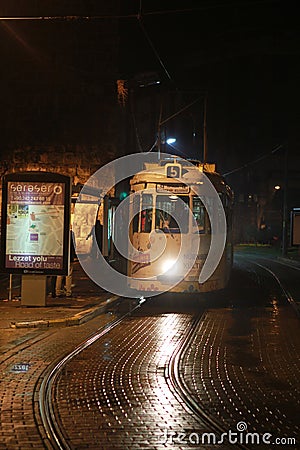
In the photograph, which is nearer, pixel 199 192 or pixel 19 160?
pixel 199 192

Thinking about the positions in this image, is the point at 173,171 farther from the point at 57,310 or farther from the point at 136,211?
the point at 57,310

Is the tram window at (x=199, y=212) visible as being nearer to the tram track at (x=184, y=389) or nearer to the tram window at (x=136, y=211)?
the tram window at (x=136, y=211)

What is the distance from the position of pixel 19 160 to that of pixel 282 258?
25220 millimetres

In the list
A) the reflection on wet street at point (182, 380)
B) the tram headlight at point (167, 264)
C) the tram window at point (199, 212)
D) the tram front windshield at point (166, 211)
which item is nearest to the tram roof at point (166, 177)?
the tram front windshield at point (166, 211)

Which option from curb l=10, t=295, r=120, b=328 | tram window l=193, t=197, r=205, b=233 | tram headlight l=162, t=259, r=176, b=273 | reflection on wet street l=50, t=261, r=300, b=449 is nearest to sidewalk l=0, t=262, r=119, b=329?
curb l=10, t=295, r=120, b=328

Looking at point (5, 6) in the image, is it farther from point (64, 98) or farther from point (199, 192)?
point (199, 192)

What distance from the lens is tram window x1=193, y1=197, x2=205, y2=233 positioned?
747 inches

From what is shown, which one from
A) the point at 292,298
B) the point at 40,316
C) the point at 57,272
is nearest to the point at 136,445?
the point at 40,316

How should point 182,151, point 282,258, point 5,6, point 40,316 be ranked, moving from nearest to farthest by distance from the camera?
point 40,316
point 5,6
point 182,151
point 282,258

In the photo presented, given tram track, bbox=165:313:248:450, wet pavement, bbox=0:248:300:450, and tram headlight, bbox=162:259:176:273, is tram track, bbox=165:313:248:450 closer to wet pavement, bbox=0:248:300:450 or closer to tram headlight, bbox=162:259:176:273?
wet pavement, bbox=0:248:300:450

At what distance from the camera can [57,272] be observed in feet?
53.4

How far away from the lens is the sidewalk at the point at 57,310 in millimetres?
14356
